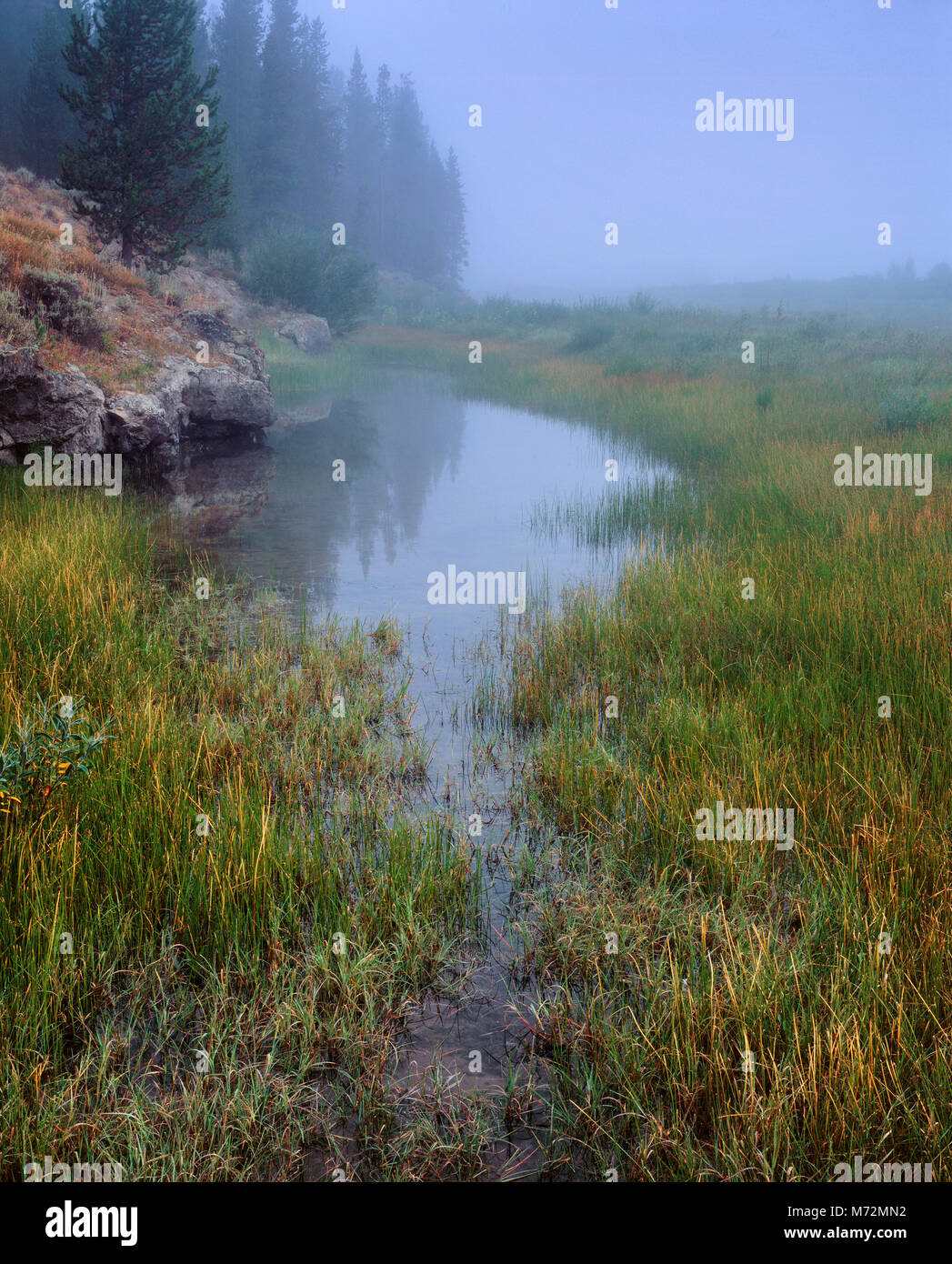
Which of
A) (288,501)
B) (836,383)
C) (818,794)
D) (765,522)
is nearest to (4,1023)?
(818,794)

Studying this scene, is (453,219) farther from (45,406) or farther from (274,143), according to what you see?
(45,406)

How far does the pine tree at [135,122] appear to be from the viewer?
20969mm

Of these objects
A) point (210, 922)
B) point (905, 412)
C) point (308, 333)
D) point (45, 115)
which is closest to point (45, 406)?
point (210, 922)

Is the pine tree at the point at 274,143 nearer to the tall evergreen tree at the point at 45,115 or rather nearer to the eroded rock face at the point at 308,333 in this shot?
the tall evergreen tree at the point at 45,115

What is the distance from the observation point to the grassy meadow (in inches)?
108

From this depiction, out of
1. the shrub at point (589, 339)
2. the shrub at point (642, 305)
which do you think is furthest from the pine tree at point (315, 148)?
the shrub at point (589, 339)

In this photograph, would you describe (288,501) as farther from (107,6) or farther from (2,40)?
(2,40)

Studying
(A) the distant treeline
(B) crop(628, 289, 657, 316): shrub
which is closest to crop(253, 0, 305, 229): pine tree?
(A) the distant treeline

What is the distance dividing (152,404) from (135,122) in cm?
1123

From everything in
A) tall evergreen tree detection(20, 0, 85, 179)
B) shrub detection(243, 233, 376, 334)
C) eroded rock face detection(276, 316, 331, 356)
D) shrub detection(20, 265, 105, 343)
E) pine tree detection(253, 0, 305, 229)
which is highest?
pine tree detection(253, 0, 305, 229)

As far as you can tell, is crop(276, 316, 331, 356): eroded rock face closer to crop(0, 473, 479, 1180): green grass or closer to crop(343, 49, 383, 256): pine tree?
crop(0, 473, 479, 1180): green grass

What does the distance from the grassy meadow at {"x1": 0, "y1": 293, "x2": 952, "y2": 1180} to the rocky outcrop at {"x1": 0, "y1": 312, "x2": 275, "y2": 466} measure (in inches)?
165

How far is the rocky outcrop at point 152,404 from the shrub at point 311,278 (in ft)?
61.4

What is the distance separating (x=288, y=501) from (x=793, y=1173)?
12.3m
